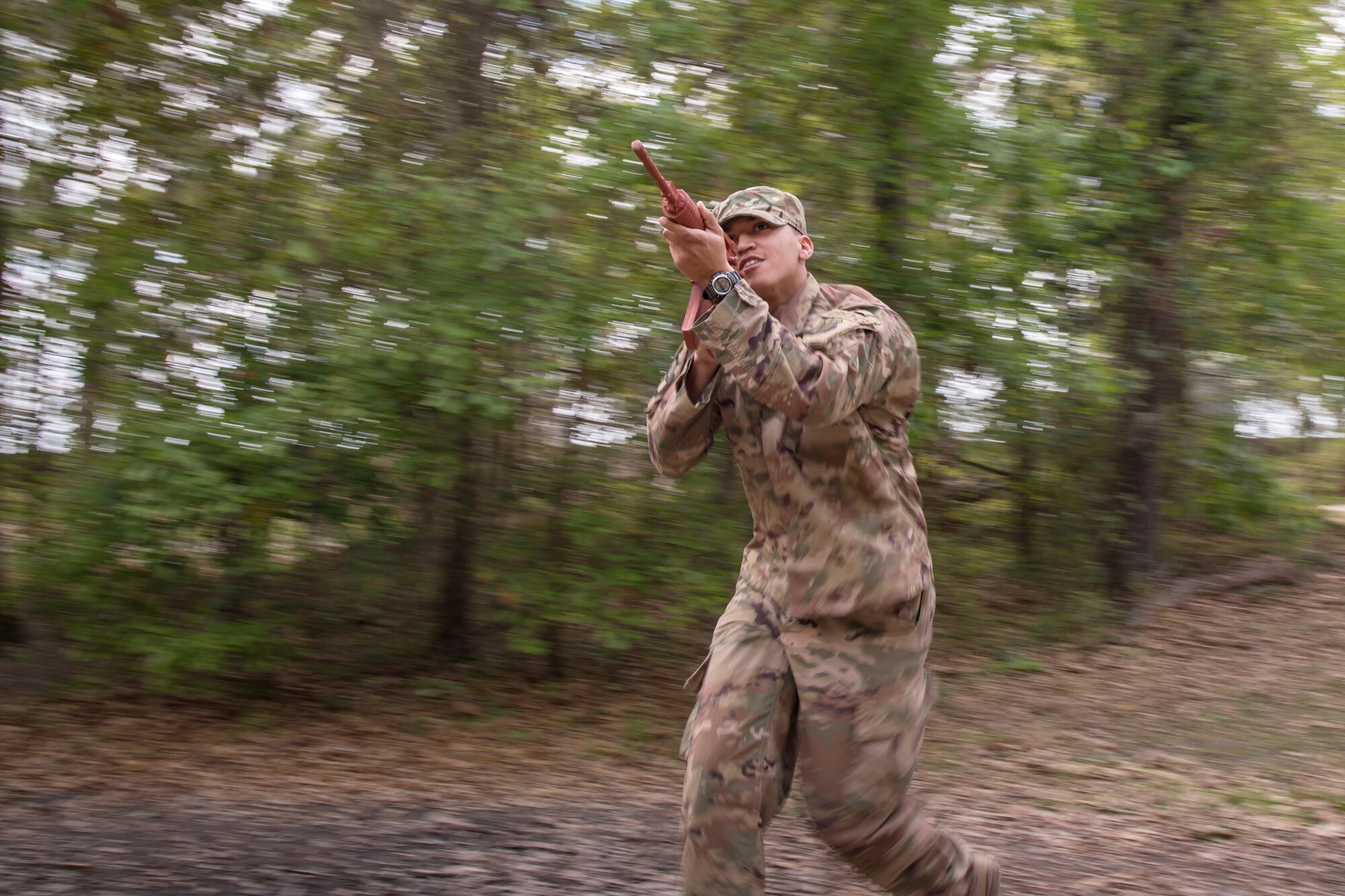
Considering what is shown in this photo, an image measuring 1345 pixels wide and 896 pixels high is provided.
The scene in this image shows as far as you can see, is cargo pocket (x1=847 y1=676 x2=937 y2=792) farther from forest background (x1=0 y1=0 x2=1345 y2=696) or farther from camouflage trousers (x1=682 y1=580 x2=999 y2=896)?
forest background (x1=0 y1=0 x2=1345 y2=696)

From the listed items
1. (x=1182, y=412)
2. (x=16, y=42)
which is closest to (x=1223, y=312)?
(x=1182, y=412)

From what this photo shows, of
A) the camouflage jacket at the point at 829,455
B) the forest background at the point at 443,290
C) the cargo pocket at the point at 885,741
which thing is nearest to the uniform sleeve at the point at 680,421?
the camouflage jacket at the point at 829,455

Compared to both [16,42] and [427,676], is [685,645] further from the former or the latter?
[16,42]

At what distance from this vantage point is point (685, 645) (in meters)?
7.78

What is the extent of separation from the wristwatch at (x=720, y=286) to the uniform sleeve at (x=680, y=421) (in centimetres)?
38

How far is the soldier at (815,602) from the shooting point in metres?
3.12

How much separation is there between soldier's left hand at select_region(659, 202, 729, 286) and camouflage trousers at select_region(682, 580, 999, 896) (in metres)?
0.87

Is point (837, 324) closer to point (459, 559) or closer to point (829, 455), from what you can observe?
point (829, 455)

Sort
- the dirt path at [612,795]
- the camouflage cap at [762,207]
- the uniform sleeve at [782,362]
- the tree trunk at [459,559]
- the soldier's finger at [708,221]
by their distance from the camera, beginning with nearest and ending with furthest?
1. the uniform sleeve at [782,362]
2. the soldier's finger at [708,221]
3. the camouflage cap at [762,207]
4. the dirt path at [612,795]
5. the tree trunk at [459,559]

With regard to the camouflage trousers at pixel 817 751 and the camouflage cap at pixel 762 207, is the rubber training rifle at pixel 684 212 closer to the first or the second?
the camouflage cap at pixel 762 207

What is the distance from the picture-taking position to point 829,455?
324cm

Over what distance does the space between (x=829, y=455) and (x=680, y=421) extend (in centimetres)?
41

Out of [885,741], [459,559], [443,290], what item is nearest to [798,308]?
[885,741]

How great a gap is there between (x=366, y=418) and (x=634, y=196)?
1.72 m
